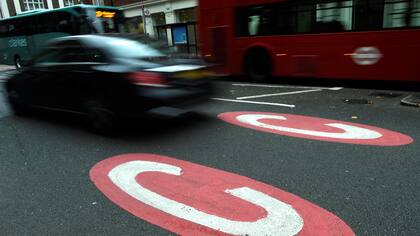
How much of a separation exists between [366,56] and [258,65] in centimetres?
331

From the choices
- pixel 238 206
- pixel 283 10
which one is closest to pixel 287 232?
pixel 238 206

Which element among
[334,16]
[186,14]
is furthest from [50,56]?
[186,14]

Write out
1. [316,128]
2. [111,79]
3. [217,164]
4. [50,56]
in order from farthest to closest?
[50,56] → [316,128] → [111,79] → [217,164]

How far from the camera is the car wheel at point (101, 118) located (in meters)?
5.91

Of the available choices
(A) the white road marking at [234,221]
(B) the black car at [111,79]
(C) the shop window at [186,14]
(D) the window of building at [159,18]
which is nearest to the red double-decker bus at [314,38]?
(B) the black car at [111,79]

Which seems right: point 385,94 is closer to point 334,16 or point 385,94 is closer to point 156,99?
point 334,16

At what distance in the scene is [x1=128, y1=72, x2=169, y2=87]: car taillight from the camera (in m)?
5.41

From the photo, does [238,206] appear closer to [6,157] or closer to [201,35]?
[6,157]

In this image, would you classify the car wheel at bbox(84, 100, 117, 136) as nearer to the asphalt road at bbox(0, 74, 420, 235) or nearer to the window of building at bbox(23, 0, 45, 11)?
the asphalt road at bbox(0, 74, 420, 235)

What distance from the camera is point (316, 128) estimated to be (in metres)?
6.02

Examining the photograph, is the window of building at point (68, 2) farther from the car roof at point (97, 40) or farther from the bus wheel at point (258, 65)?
the car roof at point (97, 40)

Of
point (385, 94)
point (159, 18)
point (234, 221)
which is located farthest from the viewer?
point (159, 18)

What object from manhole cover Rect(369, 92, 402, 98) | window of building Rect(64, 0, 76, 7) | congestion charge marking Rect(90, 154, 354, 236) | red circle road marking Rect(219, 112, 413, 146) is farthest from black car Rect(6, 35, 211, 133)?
window of building Rect(64, 0, 76, 7)

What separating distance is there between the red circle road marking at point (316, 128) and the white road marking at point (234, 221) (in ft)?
7.19
